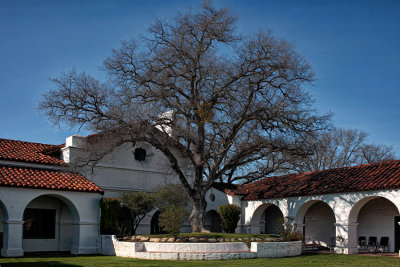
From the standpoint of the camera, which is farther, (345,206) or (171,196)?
(171,196)

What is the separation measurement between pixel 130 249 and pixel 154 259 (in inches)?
72.4

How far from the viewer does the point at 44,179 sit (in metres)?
22.6

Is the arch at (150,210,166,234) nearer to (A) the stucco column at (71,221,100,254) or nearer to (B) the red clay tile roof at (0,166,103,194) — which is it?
(A) the stucco column at (71,221,100,254)

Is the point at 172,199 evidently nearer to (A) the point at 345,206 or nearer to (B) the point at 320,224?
(B) the point at 320,224

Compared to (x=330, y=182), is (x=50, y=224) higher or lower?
lower

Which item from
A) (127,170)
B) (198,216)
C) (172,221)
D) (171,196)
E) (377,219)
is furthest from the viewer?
(127,170)

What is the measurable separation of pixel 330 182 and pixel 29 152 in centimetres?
1630

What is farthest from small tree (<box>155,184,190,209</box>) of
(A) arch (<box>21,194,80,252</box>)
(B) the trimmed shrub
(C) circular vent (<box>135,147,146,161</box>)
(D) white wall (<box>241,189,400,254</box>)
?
(D) white wall (<box>241,189,400,254</box>)

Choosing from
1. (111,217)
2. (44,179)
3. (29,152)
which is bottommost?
(111,217)

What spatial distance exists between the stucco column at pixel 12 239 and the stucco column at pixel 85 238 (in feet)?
9.44

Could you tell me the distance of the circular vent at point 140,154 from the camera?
2843 centimetres

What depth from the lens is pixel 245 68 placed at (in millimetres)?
24109

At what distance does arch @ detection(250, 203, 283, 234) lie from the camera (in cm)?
2788

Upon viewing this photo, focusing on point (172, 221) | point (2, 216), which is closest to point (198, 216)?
point (172, 221)
